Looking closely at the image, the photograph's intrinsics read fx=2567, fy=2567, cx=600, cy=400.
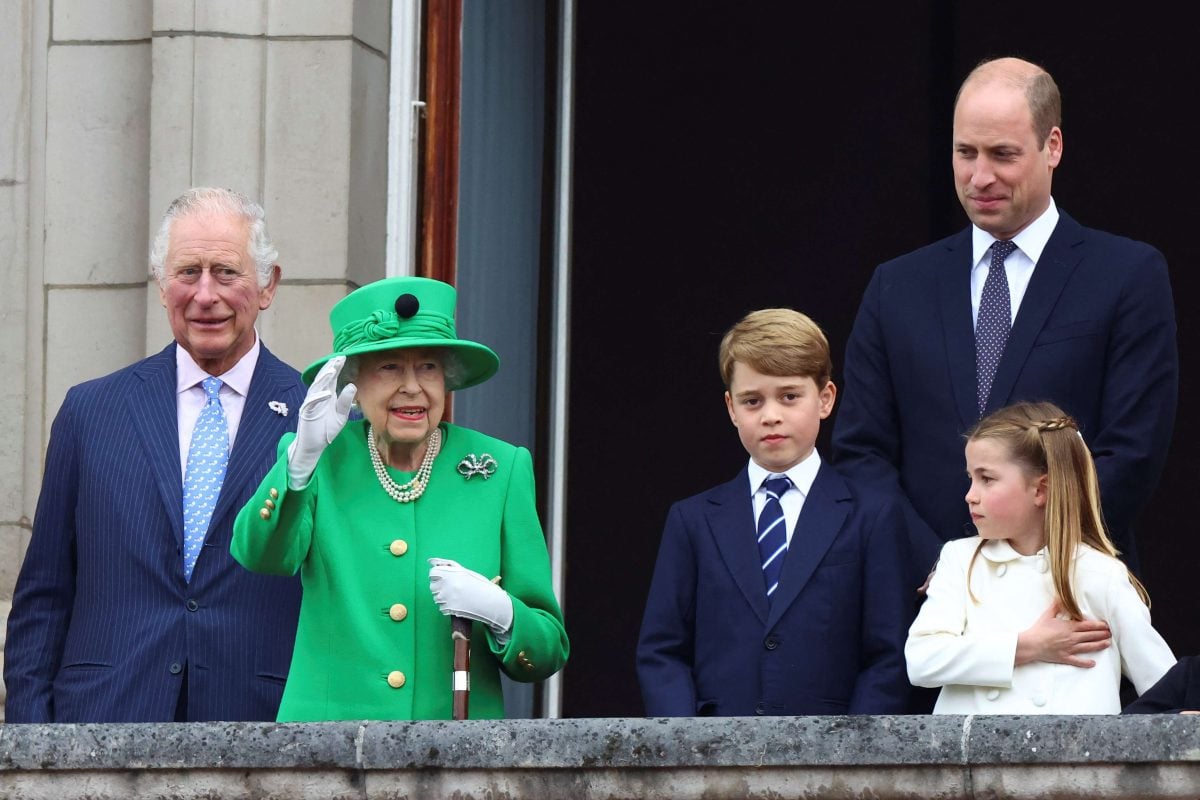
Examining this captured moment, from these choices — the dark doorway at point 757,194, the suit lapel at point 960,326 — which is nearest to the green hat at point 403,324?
the suit lapel at point 960,326

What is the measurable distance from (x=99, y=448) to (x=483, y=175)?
8.84ft

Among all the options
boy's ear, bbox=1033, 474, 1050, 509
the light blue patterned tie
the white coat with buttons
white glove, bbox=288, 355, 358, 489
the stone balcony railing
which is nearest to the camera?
the stone balcony railing

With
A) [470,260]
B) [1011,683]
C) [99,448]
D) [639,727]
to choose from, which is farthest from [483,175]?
[639,727]

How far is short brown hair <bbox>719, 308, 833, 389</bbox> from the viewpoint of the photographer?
17.4ft

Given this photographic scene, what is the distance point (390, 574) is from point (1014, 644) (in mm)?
1239

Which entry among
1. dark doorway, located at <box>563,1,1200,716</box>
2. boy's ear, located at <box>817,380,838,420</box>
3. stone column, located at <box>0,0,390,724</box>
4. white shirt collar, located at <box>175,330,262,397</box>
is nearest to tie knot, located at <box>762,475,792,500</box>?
boy's ear, located at <box>817,380,838,420</box>

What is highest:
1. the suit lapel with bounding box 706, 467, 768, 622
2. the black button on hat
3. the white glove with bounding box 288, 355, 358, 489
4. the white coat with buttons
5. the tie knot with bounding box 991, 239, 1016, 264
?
the tie knot with bounding box 991, 239, 1016, 264

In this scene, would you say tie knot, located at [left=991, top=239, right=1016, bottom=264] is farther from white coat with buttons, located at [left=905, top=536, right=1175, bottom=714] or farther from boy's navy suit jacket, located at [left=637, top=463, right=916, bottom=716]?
white coat with buttons, located at [left=905, top=536, right=1175, bottom=714]

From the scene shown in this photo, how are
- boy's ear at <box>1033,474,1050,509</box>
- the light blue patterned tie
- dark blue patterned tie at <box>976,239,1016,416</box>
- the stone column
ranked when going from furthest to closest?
the stone column < dark blue patterned tie at <box>976,239,1016,416</box> < the light blue patterned tie < boy's ear at <box>1033,474,1050,509</box>

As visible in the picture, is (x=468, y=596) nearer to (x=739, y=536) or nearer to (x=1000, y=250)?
(x=739, y=536)

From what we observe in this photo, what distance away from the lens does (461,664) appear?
194 inches

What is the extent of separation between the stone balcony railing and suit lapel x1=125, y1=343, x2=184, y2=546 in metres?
1.00

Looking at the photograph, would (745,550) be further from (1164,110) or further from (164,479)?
(1164,110)

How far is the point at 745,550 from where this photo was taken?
5293 mm
